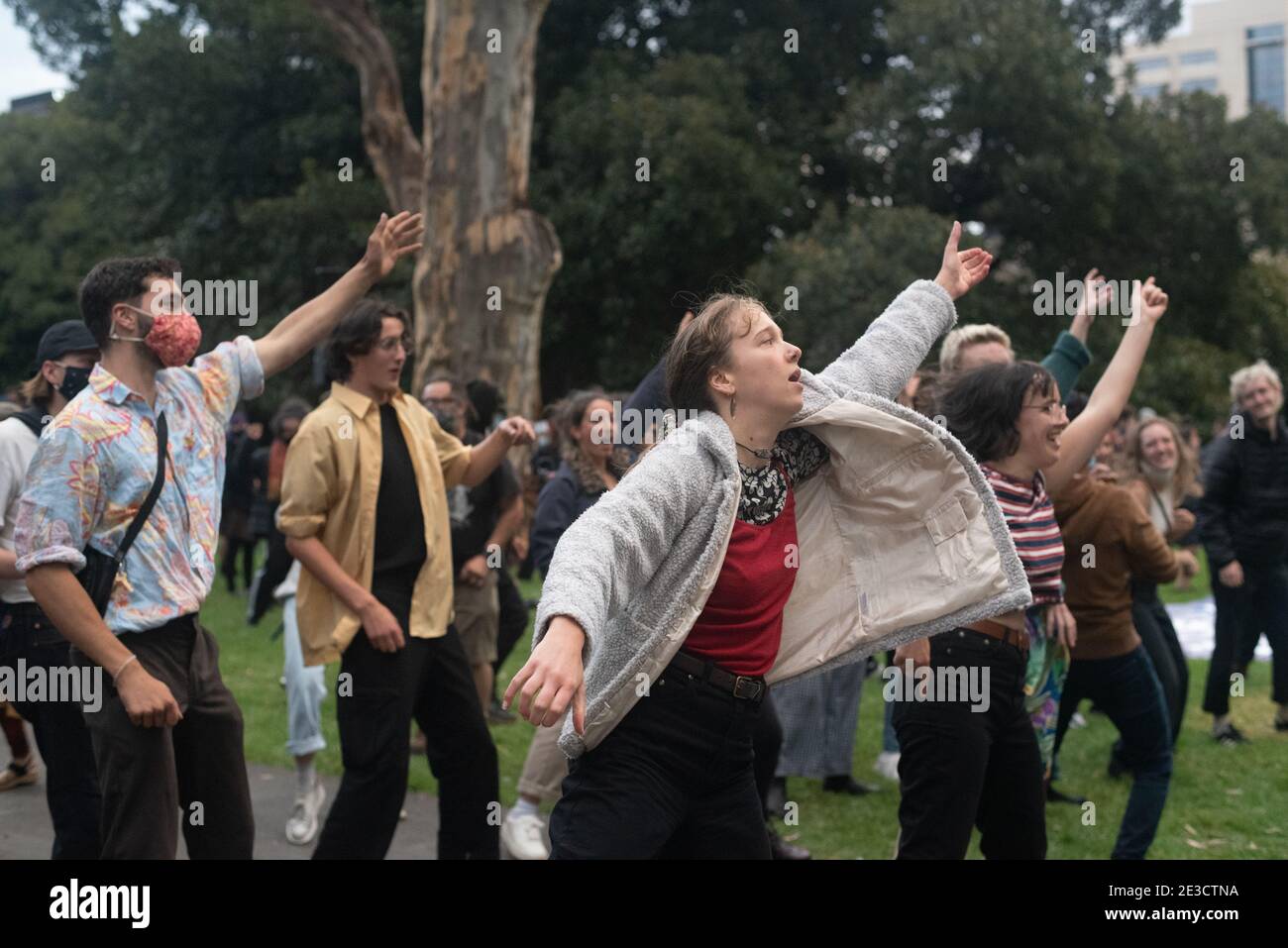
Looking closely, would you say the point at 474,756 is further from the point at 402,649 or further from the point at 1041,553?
the point at 1041,553

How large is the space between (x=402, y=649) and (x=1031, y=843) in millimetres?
2091

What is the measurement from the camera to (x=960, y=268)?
14.1 feet

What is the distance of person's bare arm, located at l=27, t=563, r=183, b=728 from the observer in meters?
3.77

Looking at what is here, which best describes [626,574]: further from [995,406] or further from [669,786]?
[995,406]

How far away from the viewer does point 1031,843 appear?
4371mm

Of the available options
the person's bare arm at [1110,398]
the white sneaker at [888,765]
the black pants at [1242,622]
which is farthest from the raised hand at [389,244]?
the black pants at [1242,622]

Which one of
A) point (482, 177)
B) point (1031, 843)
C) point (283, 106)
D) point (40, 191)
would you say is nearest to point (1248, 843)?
point (1031, 843)

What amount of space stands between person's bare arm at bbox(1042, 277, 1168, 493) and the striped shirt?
13 centimetres

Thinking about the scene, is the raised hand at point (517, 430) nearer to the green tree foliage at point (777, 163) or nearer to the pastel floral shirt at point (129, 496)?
the pastel floral shirt at point (129, 496)

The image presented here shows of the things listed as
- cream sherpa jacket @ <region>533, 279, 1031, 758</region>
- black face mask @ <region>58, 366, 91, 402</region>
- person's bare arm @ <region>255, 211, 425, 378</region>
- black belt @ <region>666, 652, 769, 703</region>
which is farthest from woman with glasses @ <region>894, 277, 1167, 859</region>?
black face mask @ <region>58, 366, 91, 402</region>

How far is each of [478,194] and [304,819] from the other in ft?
20.5

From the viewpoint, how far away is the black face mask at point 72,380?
509cm

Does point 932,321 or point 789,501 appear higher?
point 932,321

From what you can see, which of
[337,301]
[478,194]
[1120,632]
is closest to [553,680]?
Answer: [337,301]
